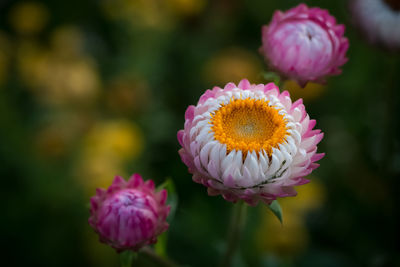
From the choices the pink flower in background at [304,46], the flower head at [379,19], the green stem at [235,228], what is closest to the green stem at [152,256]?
the green stem at [235,228]

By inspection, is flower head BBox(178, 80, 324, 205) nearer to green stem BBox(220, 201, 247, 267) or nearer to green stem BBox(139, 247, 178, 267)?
green stem BBox(220, 201, 247, 267)

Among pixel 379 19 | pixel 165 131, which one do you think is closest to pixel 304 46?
pixel 379 19

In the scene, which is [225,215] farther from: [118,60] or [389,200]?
[118,60]

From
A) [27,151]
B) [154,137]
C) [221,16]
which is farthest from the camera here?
[221,16]

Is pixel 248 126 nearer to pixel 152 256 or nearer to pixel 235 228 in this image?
pixel 235 228

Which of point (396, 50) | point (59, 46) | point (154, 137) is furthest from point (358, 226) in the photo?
point (59, 46)

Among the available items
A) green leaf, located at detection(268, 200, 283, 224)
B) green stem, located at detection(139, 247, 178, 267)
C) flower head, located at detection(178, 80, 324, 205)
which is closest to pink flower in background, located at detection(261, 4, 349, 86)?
flower head, located at detection(178, 80, 324, 205)

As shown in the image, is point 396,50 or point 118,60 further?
point 118,60
